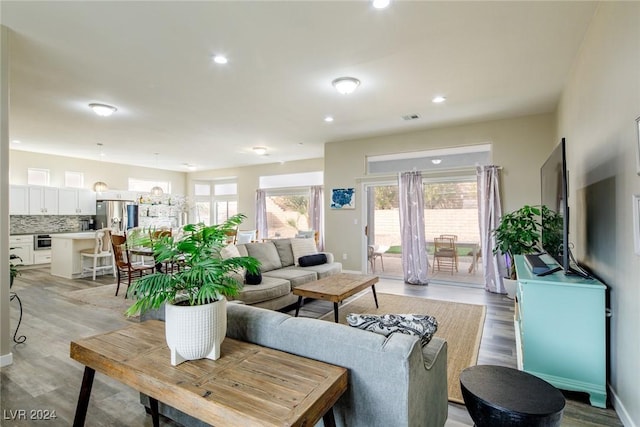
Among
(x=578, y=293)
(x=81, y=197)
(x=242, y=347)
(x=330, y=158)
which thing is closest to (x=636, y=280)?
(x=578, y=293)

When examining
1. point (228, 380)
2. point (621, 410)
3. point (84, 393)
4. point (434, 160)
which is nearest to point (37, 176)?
point (84, 393)

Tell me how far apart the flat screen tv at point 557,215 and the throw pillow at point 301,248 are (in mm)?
3315

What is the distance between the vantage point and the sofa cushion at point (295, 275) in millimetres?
4234

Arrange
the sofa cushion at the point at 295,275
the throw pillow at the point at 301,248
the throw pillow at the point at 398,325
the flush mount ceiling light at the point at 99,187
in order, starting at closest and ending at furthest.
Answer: the throw pillow at the point at 398,325
the sofa cushion at the point at 295,275
the throw pillow at the point at 301,248
the flush mount ceiling light at the point at 99,187

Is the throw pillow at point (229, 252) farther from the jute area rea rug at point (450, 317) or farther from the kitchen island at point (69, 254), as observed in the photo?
the kitchen island at point (69, 254)

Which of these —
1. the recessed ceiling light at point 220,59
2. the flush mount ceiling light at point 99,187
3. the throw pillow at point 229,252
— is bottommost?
the throw pillow at point 229,252

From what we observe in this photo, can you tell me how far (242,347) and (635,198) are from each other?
7.74ft

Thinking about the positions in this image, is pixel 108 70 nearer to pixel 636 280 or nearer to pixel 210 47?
pixel 210 47

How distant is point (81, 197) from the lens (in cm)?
853

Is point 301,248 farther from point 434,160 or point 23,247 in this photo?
point 23,247

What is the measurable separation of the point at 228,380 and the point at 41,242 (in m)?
9.25

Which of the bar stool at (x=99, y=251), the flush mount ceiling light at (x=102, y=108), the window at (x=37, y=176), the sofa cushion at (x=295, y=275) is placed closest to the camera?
the sofa cushion at (x=295, y=275)

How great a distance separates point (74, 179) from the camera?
28.4ft

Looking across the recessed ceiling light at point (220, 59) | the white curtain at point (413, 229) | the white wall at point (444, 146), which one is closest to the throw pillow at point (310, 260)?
the white wall at point (444, 146)
